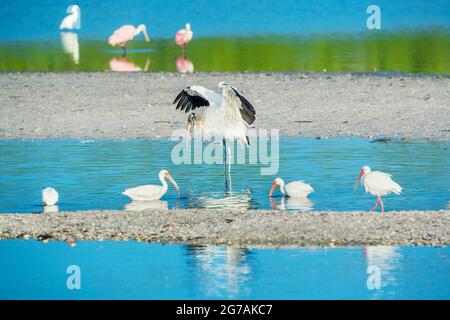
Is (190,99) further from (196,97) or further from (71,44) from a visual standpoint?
(71,44)

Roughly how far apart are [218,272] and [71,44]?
85.0 ft

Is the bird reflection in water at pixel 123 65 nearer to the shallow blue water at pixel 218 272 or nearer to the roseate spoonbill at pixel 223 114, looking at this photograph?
the roseate spoonbill at pixel 223 114

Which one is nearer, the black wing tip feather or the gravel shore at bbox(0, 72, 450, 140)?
the black wing tip feather

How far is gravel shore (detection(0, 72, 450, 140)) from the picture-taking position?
17891mm

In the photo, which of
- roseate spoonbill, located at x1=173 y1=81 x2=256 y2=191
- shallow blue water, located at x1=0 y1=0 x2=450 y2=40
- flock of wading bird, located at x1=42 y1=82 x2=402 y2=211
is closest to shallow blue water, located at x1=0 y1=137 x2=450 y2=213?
flock of wading bird, located at x1=42 y1=82 x2=402 y2=211

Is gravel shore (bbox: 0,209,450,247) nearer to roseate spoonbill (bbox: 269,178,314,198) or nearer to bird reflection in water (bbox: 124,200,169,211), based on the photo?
bird reflection in water (bbox: 124,200,169,211)

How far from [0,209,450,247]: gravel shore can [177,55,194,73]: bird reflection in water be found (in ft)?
45.7

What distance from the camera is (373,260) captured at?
9.57 m

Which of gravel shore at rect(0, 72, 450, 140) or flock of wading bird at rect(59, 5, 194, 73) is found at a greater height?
flock of wading bird at rect(59, 5, 194, 73)

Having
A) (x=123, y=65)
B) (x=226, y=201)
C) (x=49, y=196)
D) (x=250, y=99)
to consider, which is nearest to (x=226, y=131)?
(x=226, y=201)

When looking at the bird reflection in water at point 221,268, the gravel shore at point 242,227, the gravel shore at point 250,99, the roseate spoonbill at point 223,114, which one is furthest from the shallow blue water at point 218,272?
the gravel shore at point 250,99

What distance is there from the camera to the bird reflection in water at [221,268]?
29.2 ft

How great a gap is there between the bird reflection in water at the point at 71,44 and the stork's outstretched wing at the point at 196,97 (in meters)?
13.5

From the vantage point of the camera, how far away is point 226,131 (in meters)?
14.6
